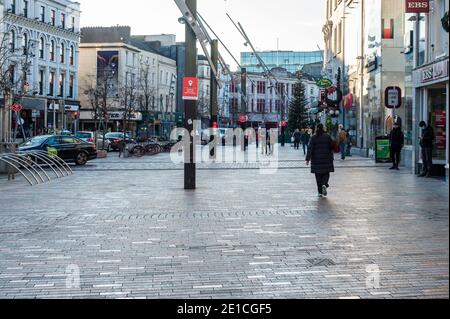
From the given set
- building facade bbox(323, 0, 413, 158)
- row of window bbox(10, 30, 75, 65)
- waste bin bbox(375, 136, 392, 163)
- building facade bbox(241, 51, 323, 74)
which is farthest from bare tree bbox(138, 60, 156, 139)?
building facade bbox(241, 51, 323, 74)

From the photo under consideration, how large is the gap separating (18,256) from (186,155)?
874cm

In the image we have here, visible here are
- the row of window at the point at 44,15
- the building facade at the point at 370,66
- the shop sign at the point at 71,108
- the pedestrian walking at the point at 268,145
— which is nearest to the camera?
the building facade at the point at 370,66

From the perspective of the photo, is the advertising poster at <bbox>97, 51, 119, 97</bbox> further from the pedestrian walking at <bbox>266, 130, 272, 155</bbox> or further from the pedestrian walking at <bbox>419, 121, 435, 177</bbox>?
the pedestrian walking at <bbox>419, 121, 435, 177</bbox>

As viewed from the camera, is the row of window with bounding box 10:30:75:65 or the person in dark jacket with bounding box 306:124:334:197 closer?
the person in dark jacket with bounding box 306:124:334:197

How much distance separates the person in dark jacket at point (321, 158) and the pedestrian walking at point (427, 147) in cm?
598

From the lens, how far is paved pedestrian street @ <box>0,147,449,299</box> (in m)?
5.98

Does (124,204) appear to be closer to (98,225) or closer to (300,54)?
(98,225)

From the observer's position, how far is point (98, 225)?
33.4 feet

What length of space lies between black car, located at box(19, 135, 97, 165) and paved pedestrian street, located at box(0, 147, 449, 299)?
12.3 metres

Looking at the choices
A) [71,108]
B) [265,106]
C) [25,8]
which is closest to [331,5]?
[25,8]

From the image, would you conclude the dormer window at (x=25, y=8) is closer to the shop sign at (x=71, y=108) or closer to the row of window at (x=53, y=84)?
the row of window at (x=53, y=84)

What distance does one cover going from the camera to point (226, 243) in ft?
27.5

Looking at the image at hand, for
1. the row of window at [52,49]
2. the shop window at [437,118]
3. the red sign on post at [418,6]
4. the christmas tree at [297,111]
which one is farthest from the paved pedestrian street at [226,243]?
the christmas tree at [297,111]

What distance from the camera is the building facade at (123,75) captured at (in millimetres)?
74438
